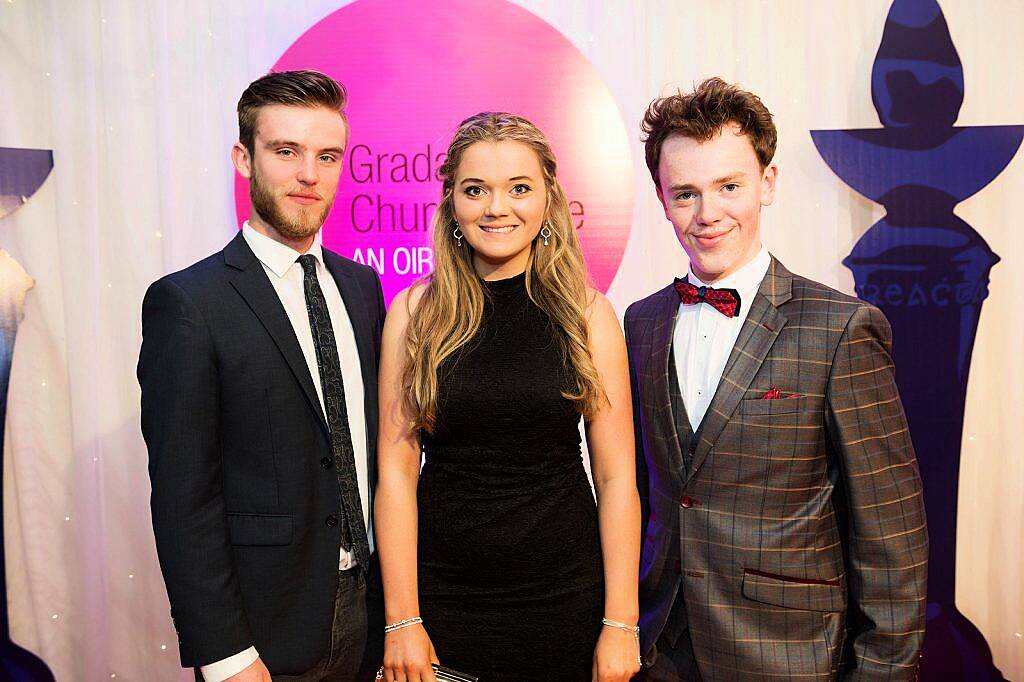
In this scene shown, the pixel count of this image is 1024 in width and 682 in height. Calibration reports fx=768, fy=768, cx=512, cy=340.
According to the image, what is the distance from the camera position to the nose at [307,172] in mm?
1931

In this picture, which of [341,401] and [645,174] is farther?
[645,174]

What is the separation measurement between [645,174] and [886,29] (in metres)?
1.11

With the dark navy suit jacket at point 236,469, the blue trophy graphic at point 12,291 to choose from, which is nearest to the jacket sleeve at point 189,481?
the dark navy suit jacket at point 236,469

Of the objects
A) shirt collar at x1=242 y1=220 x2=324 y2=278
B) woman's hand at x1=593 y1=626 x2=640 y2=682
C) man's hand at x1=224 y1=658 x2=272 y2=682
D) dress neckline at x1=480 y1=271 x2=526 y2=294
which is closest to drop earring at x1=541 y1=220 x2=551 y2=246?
dress neckline at x1=480 y1=271 x2=526 y2=294

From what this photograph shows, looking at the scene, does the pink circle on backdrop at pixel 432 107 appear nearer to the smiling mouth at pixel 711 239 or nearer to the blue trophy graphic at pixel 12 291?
the blue trophy graphic at pixel 12 291

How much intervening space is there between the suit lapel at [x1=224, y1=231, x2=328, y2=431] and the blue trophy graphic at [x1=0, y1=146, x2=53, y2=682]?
1.90 metres

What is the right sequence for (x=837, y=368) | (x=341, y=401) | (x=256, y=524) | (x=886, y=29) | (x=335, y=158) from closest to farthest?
1. (x=837, y=368)
2. (x=256, y=524)
3. (x=341, y=401)
4. (x=335, y=158)
5. (x=886, y=29)

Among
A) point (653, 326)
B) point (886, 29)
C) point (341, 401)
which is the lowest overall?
point (341, 401)

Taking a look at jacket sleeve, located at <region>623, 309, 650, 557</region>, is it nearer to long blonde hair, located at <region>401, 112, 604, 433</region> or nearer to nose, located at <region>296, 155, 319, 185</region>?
long blonde hair, located at <region>401, 112, 604, 433</region>

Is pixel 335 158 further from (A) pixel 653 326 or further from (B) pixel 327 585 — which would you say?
(B) pixel 327 585

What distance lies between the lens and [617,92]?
314 cm

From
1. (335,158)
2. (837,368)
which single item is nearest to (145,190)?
(335,158)

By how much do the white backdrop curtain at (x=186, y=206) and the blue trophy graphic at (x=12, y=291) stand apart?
1.5 inches

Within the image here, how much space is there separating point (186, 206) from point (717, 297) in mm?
2342
